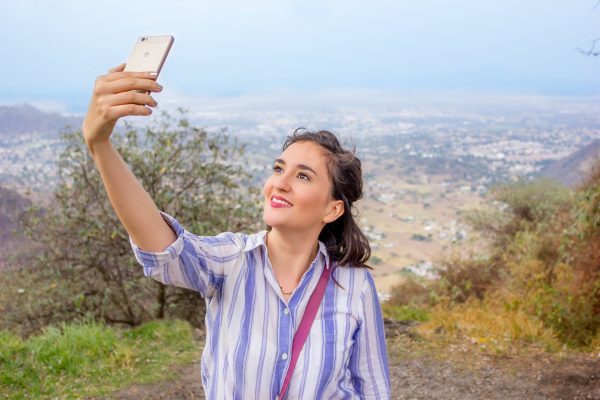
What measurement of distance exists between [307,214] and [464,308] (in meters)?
7.52

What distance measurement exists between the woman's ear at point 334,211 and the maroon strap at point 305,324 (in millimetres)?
237

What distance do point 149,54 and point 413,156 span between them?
51801 millimetres

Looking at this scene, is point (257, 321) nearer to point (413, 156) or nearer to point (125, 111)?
point (125, 111)

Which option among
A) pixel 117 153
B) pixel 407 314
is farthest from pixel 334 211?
pixel 407 314

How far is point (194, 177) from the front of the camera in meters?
8.56

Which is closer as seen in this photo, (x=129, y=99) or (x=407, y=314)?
(x=129, y=99)

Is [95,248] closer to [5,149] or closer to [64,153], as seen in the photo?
[64,153]

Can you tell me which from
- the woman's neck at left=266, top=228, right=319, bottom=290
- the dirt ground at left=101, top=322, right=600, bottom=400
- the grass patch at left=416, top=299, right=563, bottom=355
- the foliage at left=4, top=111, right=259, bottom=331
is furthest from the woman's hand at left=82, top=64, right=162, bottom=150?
the foliage at left=4, top=111, right=259, bottom=331

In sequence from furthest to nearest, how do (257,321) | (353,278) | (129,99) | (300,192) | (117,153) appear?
(353,278) < (300,192) < (257,321) < (117,153) < (129,99)

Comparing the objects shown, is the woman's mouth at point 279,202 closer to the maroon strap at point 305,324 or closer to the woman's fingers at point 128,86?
the maroon strap at point 305,324

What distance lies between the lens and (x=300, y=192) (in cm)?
210

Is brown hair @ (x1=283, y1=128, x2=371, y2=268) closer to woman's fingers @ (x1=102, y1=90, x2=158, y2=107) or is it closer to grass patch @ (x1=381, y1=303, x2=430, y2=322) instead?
woman's fingers @ (x1=102, y1=90, x2=158, y2=107)

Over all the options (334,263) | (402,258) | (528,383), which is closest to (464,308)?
(528,383)

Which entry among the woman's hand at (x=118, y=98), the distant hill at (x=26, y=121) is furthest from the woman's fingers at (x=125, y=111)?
the distant hill at (x=26, y=121)
